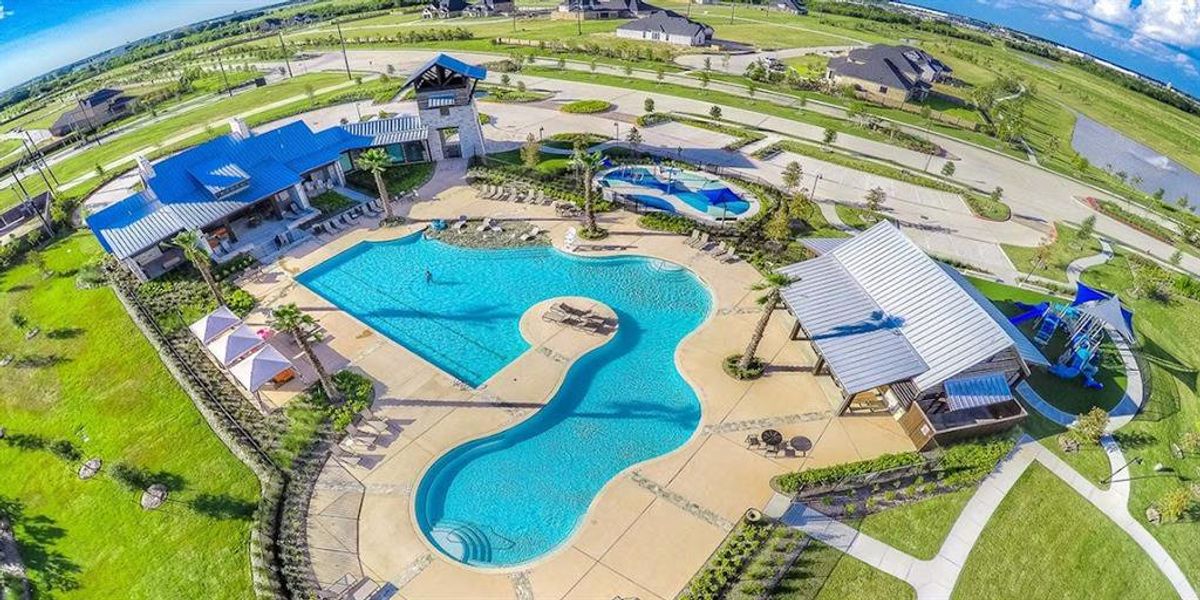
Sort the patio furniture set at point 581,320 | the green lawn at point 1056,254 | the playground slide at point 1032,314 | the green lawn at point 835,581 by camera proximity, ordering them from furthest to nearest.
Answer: the green lawn at point 1056,254, the playground slide at point 1032,314, the patio furniture set at point 581,320, the green lawn at point 835,581

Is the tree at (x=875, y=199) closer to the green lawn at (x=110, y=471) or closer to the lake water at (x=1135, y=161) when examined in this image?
the lake water at (x=1135, y=161)

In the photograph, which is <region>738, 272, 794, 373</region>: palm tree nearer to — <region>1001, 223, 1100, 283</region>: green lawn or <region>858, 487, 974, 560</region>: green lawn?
<region>858, 487, 974, 560</region>: green lawn

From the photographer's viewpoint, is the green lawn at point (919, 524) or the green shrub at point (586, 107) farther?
the green shrub at point (586, 107)

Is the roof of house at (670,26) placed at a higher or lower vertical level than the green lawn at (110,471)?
higher

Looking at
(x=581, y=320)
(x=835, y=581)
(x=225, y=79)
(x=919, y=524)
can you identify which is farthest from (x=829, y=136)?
(x=225, y=79)

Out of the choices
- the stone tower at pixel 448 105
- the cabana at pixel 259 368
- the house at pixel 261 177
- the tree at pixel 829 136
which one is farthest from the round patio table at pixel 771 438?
the tree at pixel 829 136

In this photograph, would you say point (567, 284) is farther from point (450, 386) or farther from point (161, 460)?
point (161, 460)

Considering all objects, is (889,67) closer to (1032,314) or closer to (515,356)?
(1032,314)
